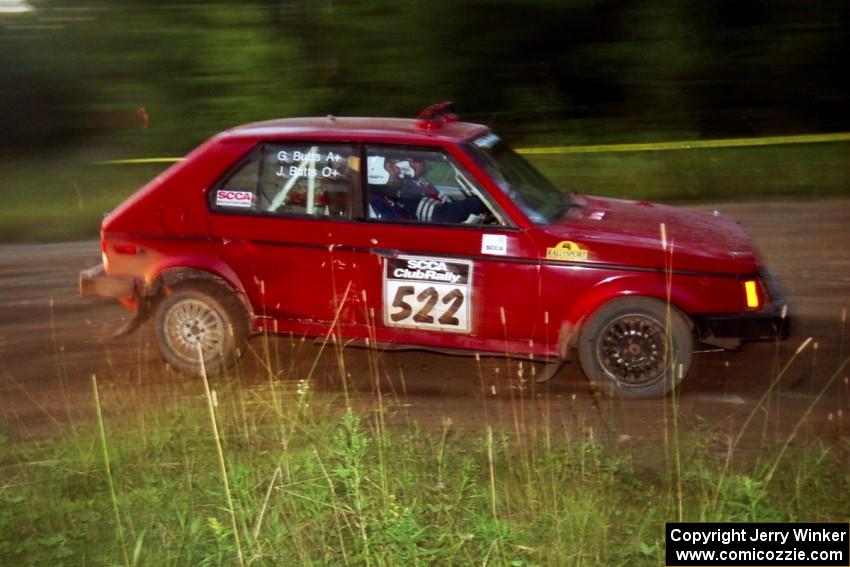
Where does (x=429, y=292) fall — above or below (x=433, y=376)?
above

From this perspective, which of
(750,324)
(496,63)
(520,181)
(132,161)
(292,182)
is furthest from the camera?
(496,63)

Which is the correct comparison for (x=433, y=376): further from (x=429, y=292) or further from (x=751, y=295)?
(x=751, y=295)

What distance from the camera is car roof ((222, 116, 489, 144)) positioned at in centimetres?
717

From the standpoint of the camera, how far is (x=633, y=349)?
6.84m

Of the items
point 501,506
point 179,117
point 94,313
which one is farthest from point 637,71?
point 501,506

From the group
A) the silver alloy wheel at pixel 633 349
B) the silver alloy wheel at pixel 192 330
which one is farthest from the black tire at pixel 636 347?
the silver alloy wheel at pixel 192 330

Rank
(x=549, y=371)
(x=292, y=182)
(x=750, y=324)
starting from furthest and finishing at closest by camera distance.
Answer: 1. (x=292, y=182)
2. (x=549, y=371)
3. (x=750, y=324)

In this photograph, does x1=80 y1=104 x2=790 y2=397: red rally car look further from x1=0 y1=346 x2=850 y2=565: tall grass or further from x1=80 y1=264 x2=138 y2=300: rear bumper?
x1=0 y1=346 x2=850 y2=565: tall grass

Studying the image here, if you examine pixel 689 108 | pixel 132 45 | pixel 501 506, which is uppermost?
pixel 132 45

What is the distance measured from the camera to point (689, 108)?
17.8 meters

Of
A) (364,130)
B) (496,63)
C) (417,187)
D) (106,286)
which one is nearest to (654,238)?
(417,187)

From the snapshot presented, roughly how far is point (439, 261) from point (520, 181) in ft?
3.06

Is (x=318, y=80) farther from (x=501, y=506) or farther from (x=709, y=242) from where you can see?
(x=501, y=506)

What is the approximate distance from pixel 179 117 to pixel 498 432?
13555mm
